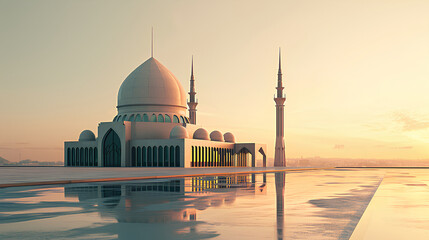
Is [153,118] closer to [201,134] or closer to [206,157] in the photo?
[201,134]

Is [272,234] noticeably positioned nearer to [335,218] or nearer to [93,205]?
[335,218]

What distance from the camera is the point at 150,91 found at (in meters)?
69.6

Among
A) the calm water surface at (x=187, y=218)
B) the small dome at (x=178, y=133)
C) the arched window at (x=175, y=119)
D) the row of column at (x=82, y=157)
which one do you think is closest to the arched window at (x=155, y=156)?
the small dome at (x=178, y=133)

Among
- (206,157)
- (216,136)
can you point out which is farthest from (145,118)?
(216,136)

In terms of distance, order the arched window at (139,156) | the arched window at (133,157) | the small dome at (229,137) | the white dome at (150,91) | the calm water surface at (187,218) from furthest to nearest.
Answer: the small dome at (229,137) → the white dome at (150,91) → the arched window at (133,157) → the arched window at (139,156) → the calm water surface at (187,218)

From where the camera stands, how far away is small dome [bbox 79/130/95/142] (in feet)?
231

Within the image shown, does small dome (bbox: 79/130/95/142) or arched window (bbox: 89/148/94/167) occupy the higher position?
small dome (bbox: 79/130/95/142)

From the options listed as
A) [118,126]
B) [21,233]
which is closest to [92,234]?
[21,233]

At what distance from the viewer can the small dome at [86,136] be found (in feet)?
231

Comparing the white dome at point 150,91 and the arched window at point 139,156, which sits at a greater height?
the white dome at point 150,91

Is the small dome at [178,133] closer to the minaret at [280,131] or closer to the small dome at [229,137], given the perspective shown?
the small dome at [229,137]

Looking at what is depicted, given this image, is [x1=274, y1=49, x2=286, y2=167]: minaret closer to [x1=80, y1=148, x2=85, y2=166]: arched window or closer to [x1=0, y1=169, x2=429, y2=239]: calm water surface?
[x1=80, y1=148, x2=85, y2=166]: arched window

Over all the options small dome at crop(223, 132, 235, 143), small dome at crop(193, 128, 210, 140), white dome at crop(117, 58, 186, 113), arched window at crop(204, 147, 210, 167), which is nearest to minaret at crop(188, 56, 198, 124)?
small dome at crop(223, 132, 235, 143)

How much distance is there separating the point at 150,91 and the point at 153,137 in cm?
780
